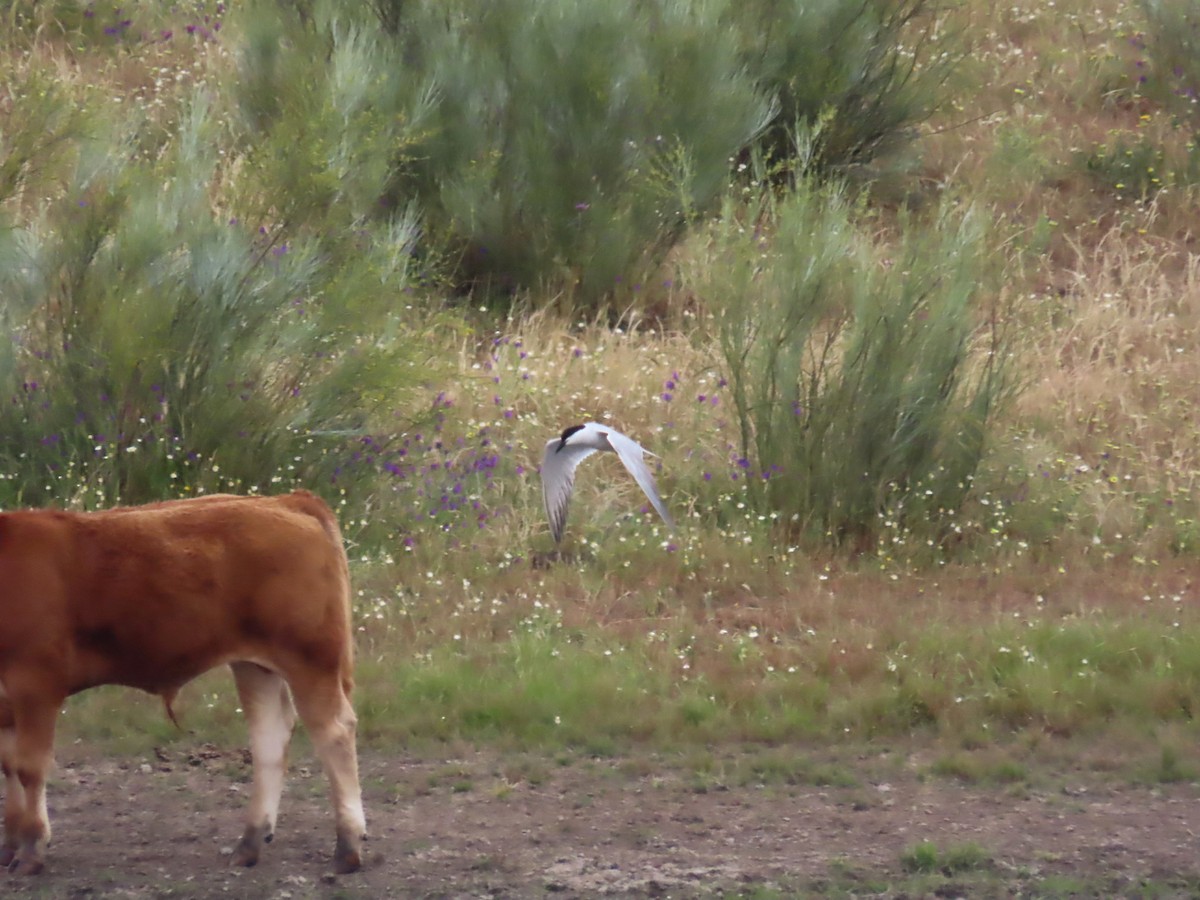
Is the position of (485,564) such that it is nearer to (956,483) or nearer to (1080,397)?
(956,483)

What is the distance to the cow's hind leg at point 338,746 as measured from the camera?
5055mm

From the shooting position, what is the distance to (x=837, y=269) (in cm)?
954

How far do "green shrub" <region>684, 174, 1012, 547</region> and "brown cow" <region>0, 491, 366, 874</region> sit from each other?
4.39 meters

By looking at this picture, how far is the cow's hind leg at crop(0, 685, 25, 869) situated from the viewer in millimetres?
5164

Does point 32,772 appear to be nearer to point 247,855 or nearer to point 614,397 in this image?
point 247,855

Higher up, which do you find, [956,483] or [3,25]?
[3,25]

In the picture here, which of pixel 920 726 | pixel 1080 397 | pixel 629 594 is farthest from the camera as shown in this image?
pixel 1080 397

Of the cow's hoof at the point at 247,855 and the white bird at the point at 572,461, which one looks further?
the white bird at the point at 572,461

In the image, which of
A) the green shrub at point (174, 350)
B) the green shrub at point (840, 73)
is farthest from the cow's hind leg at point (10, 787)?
the green shrub at point (840, 73)

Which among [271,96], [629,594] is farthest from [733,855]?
[271,96]

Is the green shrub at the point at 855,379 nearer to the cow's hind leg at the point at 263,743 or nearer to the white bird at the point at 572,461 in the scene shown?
the white bird at the point at 572,461

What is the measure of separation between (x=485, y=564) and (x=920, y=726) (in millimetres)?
2755

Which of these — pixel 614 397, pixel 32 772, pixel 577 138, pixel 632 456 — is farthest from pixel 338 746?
pixel 577 138

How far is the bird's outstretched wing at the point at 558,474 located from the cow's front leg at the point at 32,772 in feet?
11.4
